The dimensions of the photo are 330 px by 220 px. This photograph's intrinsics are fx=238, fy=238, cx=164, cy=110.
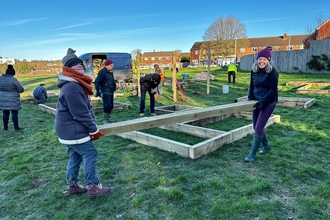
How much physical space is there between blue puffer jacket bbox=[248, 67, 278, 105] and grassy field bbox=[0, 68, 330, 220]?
3.55 feet

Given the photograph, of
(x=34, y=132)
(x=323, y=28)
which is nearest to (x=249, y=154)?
(x=34, y=132)

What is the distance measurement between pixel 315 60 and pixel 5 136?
24.8 metres

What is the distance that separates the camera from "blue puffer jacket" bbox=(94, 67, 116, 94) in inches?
263

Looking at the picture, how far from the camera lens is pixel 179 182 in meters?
3.41

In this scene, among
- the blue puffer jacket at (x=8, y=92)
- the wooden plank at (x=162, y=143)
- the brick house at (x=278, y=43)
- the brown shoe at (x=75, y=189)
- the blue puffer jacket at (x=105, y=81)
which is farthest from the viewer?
the brick house at (x=278, y=43)

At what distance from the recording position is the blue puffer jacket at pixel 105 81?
22.0ft

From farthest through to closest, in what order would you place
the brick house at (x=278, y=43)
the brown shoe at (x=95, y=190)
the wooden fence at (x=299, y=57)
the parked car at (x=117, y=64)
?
the brick house at (x=278, y=43) → the wooden fence at (x=299, y=57) → the parked car at (x=117, y=64) → the brown shoe at (x=95, y=190)

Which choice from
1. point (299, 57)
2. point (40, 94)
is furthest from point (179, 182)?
point (299, 57)

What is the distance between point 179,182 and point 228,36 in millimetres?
53511

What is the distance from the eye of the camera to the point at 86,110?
278cm

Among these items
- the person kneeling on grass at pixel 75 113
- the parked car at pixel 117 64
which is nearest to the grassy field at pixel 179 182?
the person kneeling on grass at pixel 75 113

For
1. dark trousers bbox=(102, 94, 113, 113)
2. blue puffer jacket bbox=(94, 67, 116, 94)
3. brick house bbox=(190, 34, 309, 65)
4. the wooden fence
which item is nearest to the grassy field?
dark trousers bbox=(102, 94, 113, 113)

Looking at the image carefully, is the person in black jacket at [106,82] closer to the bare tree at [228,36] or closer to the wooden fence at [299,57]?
the wooden fence at [299,57]

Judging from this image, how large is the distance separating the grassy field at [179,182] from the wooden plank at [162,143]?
0.12m
